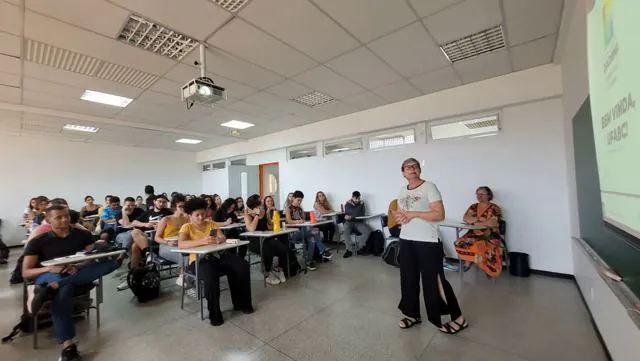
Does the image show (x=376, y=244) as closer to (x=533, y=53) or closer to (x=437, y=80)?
(x=437, y=80)

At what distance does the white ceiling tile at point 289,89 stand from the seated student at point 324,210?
2456 millimetres

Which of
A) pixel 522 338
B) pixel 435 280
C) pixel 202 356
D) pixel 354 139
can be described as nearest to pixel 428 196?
pixel 435 280

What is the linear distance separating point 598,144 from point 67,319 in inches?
146

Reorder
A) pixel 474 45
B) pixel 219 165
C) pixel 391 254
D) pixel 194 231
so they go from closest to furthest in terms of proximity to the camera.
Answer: pixel 194 231, pixel 474 45, pixel 391 254, pixel 219 165

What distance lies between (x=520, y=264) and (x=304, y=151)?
5.41 meters

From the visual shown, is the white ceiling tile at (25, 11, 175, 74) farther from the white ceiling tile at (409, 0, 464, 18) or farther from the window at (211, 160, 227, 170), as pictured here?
the window at (211, 160, 227, 170)

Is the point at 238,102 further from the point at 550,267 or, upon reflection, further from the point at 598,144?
the point at 550,267

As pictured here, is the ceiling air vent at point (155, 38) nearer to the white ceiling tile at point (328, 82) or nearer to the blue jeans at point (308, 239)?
the white ceiling tile at point (328, 82)

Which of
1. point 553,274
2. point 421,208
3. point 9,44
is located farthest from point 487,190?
point 9,44

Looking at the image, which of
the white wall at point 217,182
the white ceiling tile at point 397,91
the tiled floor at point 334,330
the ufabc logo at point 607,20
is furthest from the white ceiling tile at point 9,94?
the ufabc logo at point 607,20

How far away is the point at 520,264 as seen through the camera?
3816 mm

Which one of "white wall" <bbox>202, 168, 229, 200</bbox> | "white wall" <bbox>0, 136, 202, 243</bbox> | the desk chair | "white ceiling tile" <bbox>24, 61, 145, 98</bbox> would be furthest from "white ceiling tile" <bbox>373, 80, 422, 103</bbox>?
"white wall" <bbox>0, 136, 202, 243</bbox>

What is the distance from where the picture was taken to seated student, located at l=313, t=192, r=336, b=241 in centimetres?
585

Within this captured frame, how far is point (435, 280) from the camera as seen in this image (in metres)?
2.30
